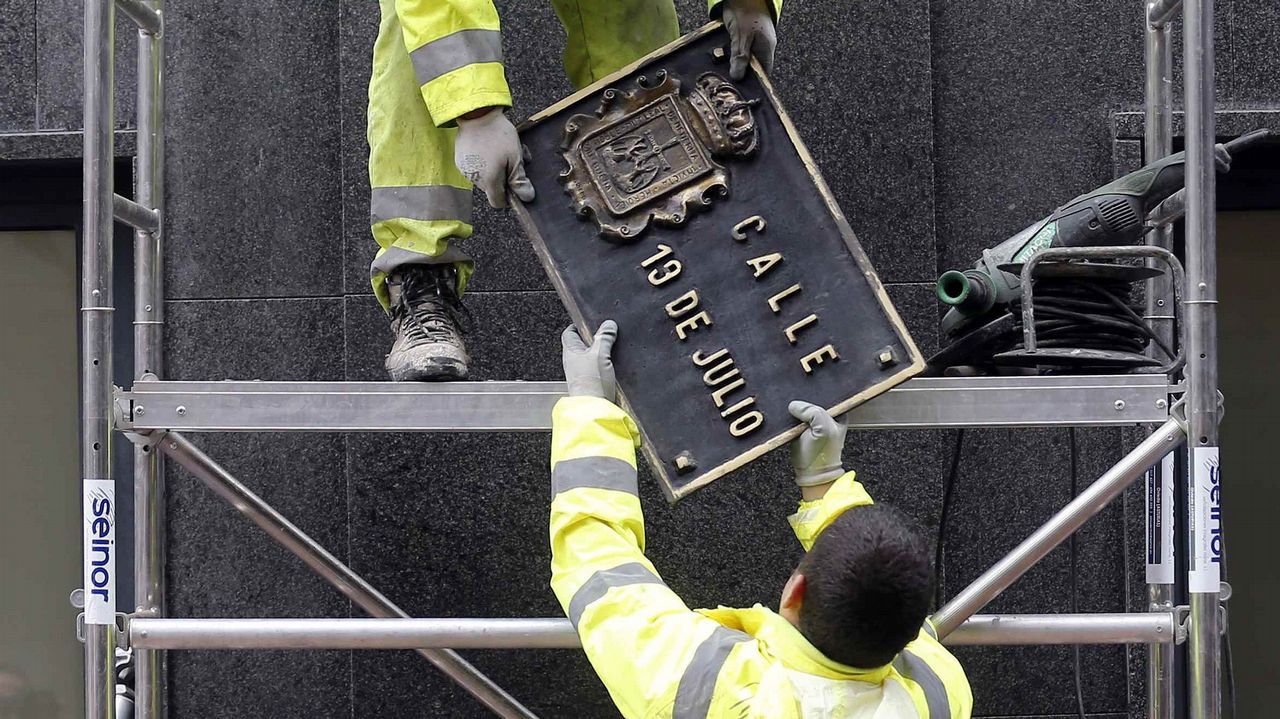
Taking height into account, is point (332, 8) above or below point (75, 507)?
above

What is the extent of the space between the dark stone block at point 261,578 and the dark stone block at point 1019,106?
2.26 meters

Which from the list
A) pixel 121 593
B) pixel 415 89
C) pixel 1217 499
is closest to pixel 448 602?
pixel 121 593

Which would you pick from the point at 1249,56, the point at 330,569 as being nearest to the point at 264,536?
the point at 330,569

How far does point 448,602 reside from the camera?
4168 millimetres

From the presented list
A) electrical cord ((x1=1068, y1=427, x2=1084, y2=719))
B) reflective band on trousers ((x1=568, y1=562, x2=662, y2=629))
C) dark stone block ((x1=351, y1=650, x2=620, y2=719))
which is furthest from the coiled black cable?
dark stone block ((x1=351, y1=650, x2=620, y2=719))

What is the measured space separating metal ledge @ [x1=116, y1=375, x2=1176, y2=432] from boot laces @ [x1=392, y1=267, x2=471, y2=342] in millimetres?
246

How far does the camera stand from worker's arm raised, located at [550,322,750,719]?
85.7 inches

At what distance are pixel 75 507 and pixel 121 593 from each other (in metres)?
0.38

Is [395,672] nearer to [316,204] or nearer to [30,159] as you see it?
[316,204]

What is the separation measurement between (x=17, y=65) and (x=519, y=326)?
210cm

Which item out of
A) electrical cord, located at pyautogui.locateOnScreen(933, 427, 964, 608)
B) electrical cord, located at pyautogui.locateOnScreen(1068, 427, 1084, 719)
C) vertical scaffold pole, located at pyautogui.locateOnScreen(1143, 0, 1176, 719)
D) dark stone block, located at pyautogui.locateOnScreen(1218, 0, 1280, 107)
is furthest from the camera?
dark stone block, located at pyautogui.locateOnScreen(1218, 0, 1280, 107)

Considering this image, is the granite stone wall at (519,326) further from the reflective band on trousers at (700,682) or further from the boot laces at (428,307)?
the reflective band on trousers at (700,682)

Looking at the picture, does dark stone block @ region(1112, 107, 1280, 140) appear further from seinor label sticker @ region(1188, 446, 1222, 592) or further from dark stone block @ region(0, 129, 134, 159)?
dark stone block @ region(0, 129, 134, 159)

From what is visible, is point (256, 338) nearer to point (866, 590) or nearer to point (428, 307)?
point (428, 307)
